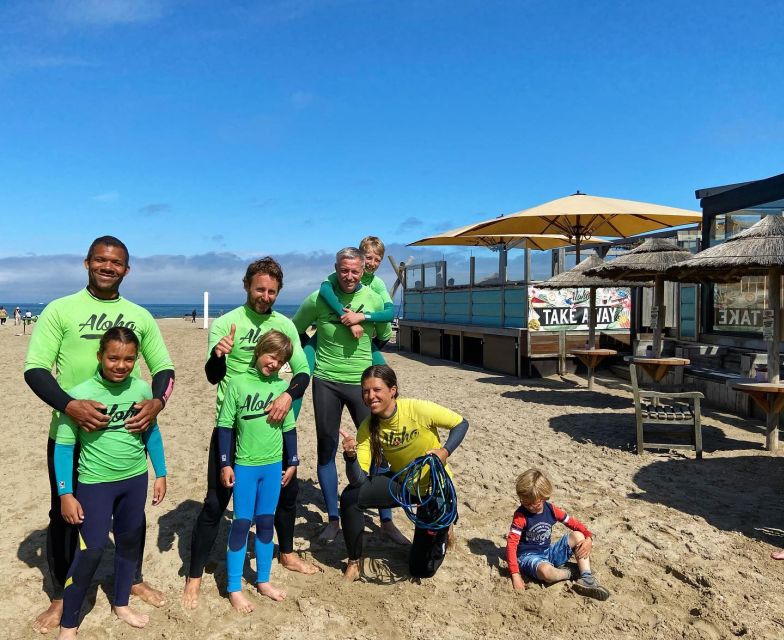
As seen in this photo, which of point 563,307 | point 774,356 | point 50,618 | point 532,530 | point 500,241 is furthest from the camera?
point 500,241

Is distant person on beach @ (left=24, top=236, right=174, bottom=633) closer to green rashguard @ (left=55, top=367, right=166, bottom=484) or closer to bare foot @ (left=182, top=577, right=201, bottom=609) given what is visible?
green rashguard @ (left=55, top=367, right=166, bottom=484)

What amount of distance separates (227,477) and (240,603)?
2.33ft

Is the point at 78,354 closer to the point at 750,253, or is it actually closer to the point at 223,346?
the point at 223,346

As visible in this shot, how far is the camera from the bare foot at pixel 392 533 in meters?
4.27

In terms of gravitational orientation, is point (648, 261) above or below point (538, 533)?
above

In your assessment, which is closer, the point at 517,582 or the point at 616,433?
the point at 517,582

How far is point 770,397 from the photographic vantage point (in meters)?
6.52

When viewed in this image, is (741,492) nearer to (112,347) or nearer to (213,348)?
(213,348)

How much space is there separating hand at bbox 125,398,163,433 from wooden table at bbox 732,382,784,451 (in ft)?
19.7

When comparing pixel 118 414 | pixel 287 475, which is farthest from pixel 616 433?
pixel 118 414

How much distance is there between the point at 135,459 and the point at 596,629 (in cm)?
255

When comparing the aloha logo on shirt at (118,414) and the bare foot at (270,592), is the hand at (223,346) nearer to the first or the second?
the aloha logo on shirt at (118,414)

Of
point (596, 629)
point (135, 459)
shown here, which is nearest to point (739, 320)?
point (596, 629)

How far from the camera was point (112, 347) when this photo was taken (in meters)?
2.92
